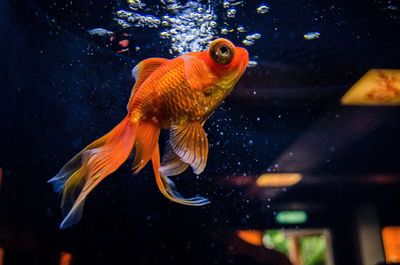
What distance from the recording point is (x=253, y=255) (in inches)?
106

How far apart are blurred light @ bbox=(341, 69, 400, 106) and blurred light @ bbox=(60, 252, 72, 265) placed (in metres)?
2.69

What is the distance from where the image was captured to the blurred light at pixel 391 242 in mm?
3243

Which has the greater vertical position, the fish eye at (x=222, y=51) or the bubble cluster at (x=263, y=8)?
the bubble cluster at (x=263, y=8)

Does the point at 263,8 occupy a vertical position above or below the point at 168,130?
above

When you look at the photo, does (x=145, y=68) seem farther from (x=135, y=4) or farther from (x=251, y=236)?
(x=251, y=236)

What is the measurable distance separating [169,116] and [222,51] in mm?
238

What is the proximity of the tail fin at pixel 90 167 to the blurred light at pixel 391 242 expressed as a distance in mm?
3084

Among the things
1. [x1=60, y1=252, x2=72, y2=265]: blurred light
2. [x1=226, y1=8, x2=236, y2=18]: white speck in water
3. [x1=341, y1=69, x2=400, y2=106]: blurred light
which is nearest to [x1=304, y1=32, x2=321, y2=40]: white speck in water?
[x1=226, y1=8, x2=236, y2=18]: white speck in water

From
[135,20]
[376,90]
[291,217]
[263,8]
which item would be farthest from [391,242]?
[135,20]

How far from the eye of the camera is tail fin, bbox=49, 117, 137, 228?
92cm

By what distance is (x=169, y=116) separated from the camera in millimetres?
1038

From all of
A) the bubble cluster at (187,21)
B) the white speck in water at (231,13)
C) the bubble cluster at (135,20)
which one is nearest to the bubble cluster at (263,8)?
the bubble cluster at (187,21)

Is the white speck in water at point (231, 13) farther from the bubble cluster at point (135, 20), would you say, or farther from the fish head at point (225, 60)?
the fish head at point (225, 60)

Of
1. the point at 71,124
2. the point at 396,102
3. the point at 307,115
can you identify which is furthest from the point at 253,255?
the point at 396,102
